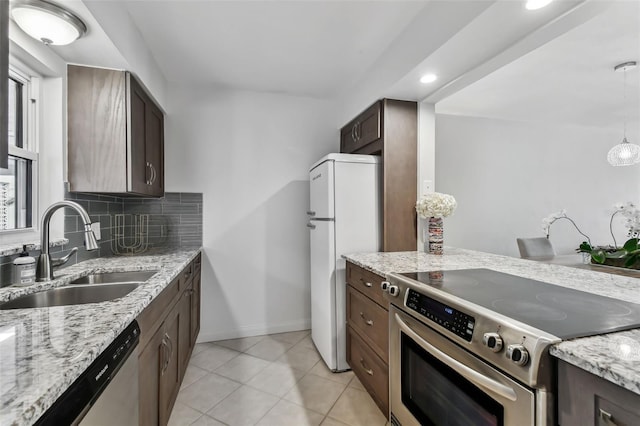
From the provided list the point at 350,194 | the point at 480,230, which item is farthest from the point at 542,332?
the point at 480,230

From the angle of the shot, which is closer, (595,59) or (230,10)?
(230,10)

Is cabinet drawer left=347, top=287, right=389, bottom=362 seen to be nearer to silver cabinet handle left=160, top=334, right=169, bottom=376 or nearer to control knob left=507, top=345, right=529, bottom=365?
control knob left=507, top=345, right=529, bottom=365

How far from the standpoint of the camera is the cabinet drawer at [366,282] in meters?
1.64

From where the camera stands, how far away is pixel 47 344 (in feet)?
2.44

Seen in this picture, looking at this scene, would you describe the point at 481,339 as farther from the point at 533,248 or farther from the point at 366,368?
the point at 533,248

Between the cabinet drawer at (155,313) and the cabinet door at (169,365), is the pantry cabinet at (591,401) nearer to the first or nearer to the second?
the cabinet drawer at (155,313)

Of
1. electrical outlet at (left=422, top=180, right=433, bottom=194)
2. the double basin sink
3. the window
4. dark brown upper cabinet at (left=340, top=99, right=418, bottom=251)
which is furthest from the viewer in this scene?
electrical outlet at (left=422, top=180, right=433, bottom=194)

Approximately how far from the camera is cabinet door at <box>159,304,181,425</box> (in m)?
1.40

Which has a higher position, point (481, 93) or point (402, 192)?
point (481, 93)

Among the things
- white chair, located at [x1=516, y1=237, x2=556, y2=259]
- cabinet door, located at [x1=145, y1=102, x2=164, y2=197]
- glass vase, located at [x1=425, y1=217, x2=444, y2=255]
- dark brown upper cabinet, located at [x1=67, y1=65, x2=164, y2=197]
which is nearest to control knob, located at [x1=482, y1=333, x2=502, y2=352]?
glass vase, located at [x1=425, y1=217, x2=444, y2=255]

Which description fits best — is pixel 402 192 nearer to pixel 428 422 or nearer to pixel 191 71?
pixel 428 422

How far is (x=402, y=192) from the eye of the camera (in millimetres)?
2252

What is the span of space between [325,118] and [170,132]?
153 centimetres

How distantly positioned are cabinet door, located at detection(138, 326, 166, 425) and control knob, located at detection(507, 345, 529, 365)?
1.25m
